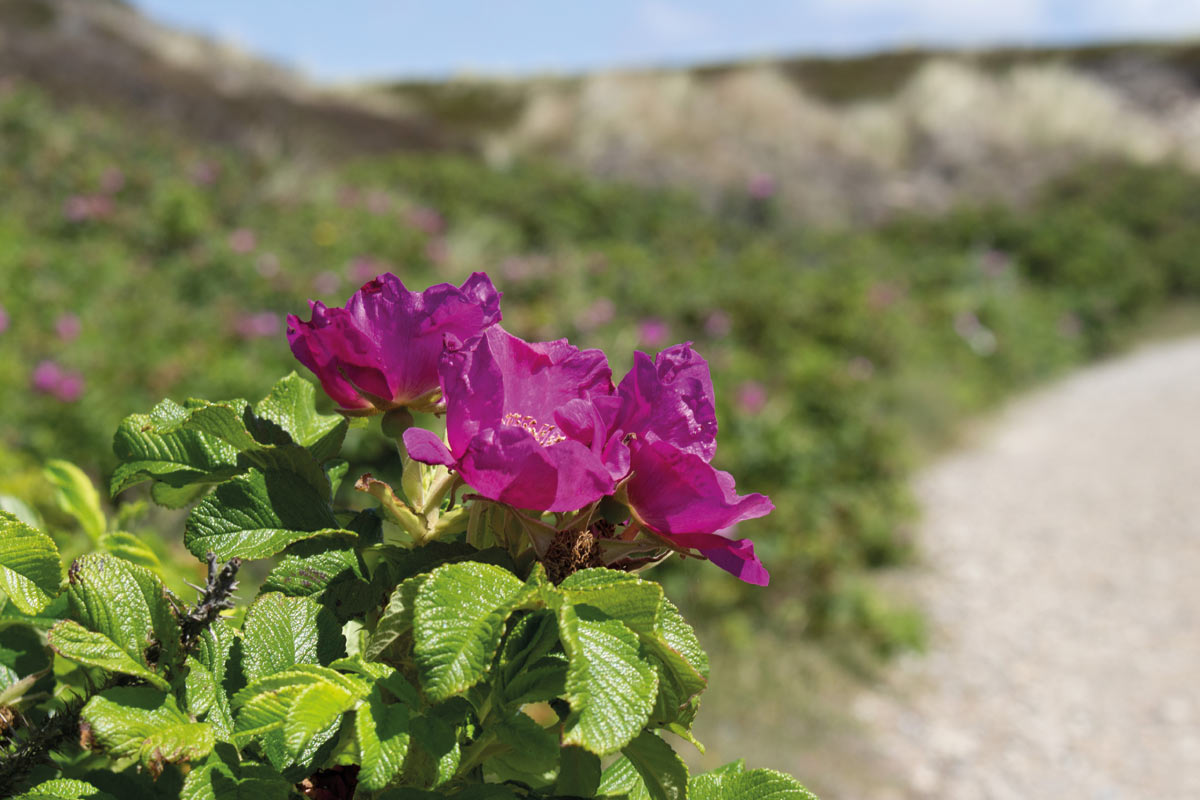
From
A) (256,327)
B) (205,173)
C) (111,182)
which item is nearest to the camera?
(256,327)

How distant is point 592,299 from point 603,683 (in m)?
5.26

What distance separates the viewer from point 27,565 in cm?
63

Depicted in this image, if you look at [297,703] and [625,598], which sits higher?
[625,598]

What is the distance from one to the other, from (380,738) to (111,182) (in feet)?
22.2

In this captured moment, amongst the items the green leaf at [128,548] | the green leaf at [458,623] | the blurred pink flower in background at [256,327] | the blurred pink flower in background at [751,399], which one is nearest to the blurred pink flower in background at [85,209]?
the blurred pink flower in background at [256,327]

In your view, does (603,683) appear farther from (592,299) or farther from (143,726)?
(592,299)

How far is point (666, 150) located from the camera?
49.8 feet

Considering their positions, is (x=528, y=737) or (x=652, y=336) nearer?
(x=528, y=737)

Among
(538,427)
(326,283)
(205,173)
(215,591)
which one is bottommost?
(215,591)

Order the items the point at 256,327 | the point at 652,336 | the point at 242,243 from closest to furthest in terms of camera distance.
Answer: the point at 256,327, the point at 652,336, the point at 242,243

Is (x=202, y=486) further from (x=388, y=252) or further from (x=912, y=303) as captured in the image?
(x=912, y=303)

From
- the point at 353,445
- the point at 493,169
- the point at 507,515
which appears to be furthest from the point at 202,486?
the point at 493,169

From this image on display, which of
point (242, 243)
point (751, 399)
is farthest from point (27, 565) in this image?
point (242, 243)

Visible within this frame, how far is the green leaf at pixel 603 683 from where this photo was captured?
1.63 feet
